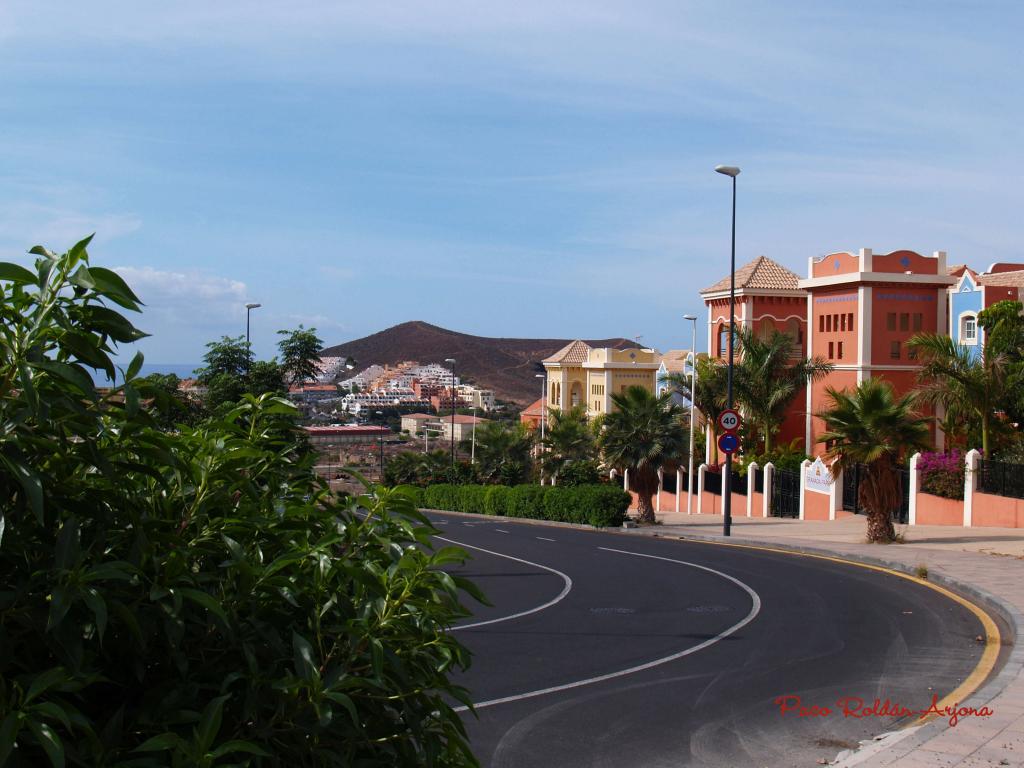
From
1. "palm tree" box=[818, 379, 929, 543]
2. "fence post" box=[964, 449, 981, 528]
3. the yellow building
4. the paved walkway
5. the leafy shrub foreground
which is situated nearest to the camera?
the leafy shrub foreground

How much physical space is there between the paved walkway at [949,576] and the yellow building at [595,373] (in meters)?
47.3

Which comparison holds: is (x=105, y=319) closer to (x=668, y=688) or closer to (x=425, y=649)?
(x=425, y=649)

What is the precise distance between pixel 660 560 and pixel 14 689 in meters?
21.1

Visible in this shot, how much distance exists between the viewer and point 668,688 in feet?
34.8

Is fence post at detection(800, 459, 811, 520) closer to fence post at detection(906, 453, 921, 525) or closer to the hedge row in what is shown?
the hedge row

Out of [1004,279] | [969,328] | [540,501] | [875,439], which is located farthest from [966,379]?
[1004,279]

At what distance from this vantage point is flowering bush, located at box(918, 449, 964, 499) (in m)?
29.6

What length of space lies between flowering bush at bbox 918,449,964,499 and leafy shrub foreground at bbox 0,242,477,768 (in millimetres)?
29132

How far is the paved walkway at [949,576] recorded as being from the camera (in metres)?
7.64

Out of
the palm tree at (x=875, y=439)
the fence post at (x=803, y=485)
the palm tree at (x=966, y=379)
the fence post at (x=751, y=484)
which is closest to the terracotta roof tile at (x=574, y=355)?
the fence post at (x=751, y=484)

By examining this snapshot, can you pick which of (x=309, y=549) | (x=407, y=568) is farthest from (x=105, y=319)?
(x=407, y=568)

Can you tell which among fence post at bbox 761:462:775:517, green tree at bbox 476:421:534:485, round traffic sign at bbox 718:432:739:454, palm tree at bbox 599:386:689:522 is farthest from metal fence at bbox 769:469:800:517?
green tree at bbox 476:421:534:485

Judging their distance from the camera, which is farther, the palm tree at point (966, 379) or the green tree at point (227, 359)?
the palm tree at point (966, 379)

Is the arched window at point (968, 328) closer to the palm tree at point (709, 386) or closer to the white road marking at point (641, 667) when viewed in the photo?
the palm tree at point (709, 386)
